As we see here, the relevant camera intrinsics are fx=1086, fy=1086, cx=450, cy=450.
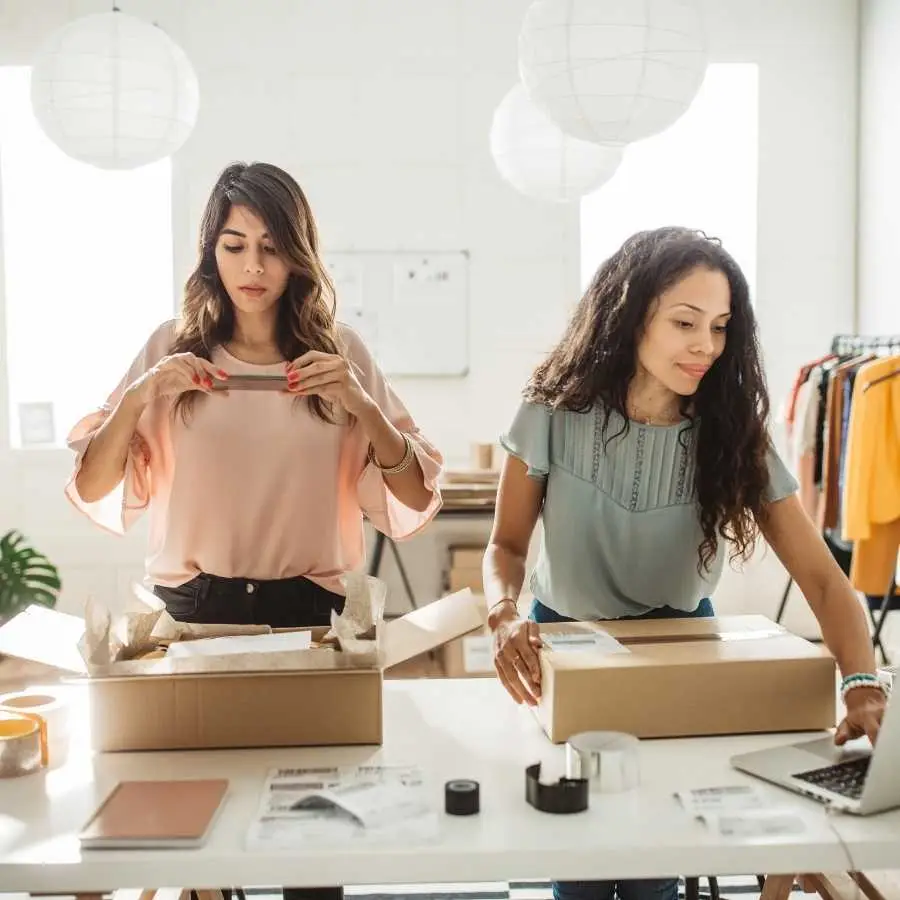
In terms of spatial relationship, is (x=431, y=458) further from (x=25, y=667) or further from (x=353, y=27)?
(x=353, y=27)

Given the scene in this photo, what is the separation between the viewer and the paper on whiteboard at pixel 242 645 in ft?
4.84

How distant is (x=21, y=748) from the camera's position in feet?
4.39

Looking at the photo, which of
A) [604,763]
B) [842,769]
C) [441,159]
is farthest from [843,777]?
[441,159]

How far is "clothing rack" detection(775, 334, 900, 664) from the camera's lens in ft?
12.6

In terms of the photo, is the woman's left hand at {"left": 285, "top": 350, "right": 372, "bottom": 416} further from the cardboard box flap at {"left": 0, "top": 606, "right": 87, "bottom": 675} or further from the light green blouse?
the cardboard box flap at {"left": 0, "top": 606, "right": 87, "bottom": 675}

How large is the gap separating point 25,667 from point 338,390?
195 cm

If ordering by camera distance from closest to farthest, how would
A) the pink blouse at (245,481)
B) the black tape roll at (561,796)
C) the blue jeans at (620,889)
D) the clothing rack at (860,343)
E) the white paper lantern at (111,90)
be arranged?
the black tape roll at (561,796) → the blue jeans at (620,889) → the pink blouse at (245,481) → the white paper lantern at (111,90) → the clothing rack at (860,343)

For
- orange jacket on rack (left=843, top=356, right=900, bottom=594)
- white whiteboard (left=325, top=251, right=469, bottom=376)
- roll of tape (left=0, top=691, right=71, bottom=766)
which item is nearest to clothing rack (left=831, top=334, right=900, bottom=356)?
orange jacket on rack (left=843, top=356, right=900, bottom=594)

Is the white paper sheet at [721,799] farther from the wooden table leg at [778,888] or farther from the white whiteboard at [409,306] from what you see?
the white whiteboard at [409,306]

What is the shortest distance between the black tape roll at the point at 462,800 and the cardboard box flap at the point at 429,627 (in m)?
0.26

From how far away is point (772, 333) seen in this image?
505 cm

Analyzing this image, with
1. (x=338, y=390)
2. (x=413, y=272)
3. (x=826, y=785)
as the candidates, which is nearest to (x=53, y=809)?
(x=338, y=390)

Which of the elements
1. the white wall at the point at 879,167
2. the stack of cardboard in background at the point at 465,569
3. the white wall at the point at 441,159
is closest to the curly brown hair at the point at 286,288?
the stack of cardboard in background at the point at 465,569

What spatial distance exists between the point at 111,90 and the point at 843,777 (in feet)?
8.28
